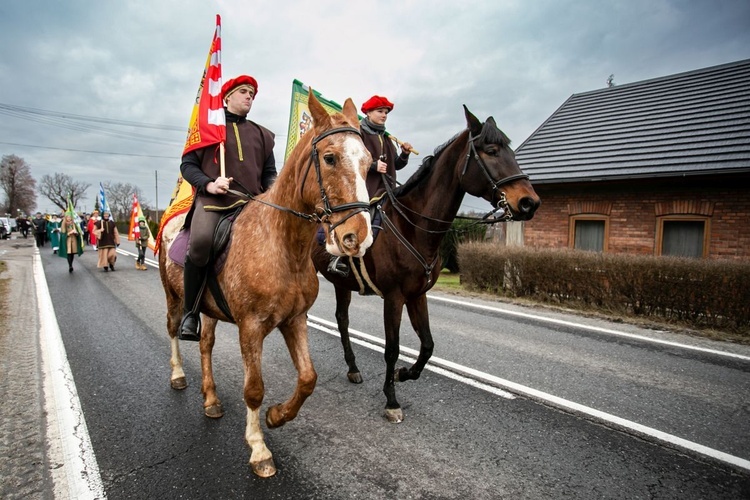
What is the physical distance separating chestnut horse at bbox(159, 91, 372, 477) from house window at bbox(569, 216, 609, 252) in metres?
10.7

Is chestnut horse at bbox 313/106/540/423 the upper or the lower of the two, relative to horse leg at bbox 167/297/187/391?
upper

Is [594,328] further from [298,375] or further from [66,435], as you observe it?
[66,435]

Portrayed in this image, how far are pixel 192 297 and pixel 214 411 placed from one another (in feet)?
3.55

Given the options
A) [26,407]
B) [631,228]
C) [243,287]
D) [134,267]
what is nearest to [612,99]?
[631,228]

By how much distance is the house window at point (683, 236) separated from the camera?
9625mm

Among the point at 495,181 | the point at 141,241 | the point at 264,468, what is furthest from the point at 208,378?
the point at 141,241

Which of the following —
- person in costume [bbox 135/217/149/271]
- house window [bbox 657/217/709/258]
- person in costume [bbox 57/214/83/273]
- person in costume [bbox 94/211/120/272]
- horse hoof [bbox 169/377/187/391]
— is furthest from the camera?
person in costume [bbox 135/217/149/271]

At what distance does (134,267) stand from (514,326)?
543 inches

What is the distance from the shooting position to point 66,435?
118 inches

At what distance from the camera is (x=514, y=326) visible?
6562mm

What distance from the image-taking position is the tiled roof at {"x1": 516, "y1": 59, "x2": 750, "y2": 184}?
10016mm

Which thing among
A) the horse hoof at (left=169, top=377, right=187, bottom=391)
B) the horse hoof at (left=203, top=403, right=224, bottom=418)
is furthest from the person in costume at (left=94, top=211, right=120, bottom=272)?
the horse hoof at (left=203, top=403, right=224, bottom=418)

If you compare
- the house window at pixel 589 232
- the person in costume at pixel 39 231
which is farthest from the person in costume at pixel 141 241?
the person in costume at pixel 39 231

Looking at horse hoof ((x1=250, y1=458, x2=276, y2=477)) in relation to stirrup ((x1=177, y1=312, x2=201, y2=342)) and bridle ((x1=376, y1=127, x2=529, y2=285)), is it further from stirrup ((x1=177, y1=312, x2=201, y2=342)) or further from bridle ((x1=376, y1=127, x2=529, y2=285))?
bridle ((x1=376, y1=127, x2=529, y2=285))
